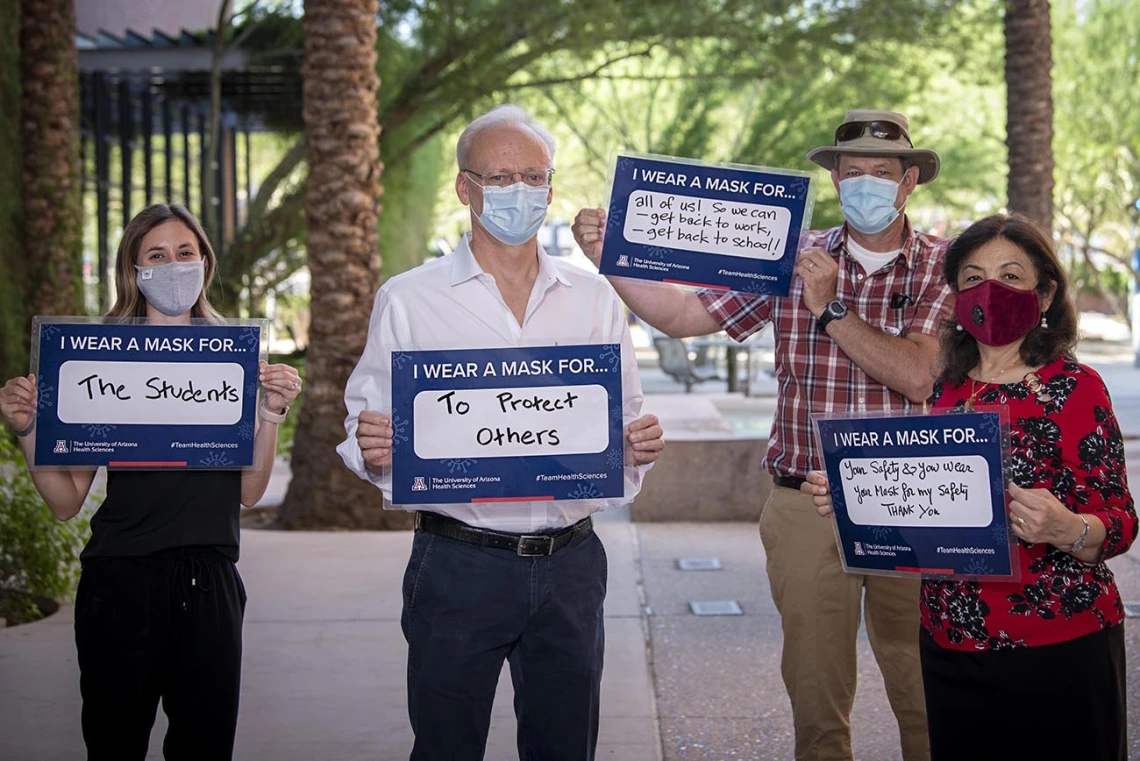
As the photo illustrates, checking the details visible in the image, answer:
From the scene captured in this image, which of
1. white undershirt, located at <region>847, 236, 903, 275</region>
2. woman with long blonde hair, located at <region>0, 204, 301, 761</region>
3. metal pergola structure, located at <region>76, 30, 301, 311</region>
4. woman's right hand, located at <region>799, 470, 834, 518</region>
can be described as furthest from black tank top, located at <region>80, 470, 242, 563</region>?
metal pergola structure, located at <region>76, 30, 301, 311</region>

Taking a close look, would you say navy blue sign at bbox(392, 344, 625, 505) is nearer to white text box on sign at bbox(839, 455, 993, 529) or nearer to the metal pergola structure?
white text box on sign at bbox(839, 455, 993, 529)

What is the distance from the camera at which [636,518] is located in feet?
34.9

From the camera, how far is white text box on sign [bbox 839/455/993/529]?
327 centimetres

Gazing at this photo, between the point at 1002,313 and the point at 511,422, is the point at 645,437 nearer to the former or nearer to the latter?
the point at 511,422

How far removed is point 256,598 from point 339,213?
3.18 metres

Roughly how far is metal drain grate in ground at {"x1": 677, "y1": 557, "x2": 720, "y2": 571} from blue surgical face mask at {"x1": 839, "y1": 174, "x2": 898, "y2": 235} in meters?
4.89

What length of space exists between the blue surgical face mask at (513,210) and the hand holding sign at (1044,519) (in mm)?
1391

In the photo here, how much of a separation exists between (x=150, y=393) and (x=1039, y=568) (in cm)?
232

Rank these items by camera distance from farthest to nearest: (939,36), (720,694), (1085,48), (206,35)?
(1085,48) < (206,35) < (939,36) < (720,694)

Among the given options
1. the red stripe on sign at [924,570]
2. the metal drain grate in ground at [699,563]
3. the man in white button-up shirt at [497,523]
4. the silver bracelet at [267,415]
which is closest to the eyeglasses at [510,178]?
the man in white button-up shirt at [497,523]

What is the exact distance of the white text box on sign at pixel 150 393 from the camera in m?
3.68

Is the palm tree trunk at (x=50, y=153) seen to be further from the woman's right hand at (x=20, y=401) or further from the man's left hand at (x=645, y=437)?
the man's left hand at (x=645, y=437)

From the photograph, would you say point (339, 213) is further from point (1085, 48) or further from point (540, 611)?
point (1085, 48)

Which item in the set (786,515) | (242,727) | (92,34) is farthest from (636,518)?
(92,34)
